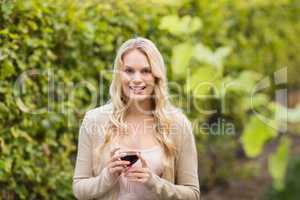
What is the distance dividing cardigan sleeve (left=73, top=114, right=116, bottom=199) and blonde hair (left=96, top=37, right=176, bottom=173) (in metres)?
0.08

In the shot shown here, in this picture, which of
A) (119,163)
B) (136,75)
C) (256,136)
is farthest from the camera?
(136,75)

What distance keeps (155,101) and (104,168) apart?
0.54m

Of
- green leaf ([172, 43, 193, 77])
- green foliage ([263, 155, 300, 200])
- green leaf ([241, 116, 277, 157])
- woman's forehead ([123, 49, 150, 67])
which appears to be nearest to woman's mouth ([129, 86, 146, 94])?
woman's forehead ([123, 49, 150, 67])

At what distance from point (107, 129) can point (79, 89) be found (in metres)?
1.22

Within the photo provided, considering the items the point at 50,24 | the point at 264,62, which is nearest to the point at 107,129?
the point at 50,24

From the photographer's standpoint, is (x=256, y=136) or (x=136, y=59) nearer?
(x=256, y=136)

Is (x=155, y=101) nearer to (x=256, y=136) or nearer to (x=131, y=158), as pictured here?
(x=131, y=158)

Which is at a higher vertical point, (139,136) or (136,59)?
(136,59)

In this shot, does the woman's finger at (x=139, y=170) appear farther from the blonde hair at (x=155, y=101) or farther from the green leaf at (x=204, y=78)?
the green leaf at (x=204, y=78)

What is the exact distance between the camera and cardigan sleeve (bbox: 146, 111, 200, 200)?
3279mm

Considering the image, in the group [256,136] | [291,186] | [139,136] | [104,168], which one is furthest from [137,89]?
[256,136]

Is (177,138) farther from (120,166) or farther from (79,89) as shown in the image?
(79,89)

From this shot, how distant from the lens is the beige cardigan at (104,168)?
10.7 feet

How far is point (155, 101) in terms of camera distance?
3504mm
